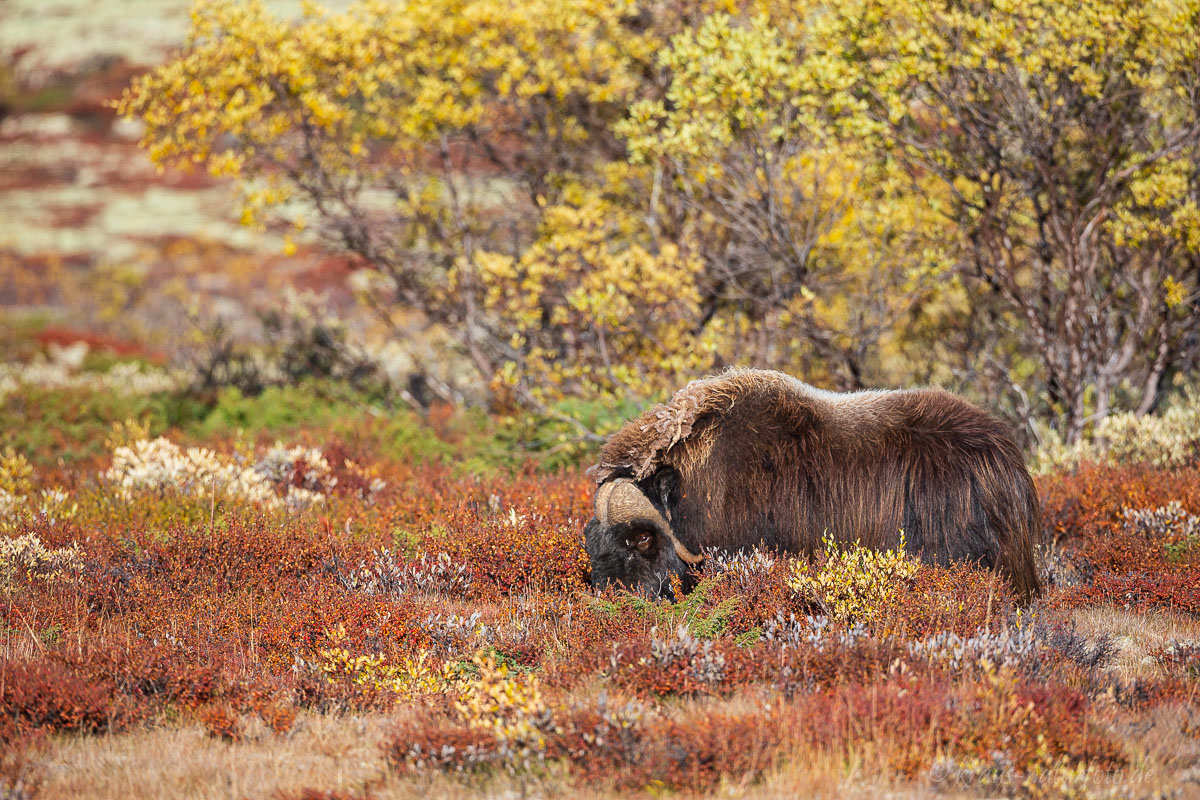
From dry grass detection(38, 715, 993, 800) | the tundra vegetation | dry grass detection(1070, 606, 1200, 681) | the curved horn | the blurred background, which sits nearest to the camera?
dry grass detection(38, 715, 993, 800)

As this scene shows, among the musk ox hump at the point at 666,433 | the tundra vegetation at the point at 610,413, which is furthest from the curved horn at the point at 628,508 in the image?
the tundra vegetation at the point at 610,413

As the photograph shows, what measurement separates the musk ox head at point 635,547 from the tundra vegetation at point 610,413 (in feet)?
0.57

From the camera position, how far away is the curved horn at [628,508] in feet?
17.6

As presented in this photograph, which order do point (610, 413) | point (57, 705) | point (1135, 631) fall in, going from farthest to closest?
point (610, 413) < point (1135, 631) < point (57, 705)

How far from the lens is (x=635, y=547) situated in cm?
547

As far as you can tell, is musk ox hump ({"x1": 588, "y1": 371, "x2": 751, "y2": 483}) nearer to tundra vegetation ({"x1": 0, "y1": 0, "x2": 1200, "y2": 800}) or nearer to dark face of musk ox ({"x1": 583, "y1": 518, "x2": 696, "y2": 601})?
dark face of musk ox ({"x1": 583, "y1": 518, "x2": 696, "y2": 601})

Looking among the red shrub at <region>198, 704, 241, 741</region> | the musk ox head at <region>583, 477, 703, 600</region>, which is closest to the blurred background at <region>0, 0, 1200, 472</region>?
the musk ox head at <region>583, 477, 703, 600</region>

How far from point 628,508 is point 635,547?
25 centimetres

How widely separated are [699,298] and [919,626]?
5413 millimetres

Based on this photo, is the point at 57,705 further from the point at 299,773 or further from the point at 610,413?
the point at 610,413

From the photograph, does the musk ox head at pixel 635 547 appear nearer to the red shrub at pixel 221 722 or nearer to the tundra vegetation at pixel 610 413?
the tundra vegetation at pixel 610 413

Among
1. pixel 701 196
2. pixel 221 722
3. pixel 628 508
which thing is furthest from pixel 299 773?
pixel 701 196

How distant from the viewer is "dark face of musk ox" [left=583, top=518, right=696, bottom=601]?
5.45 m

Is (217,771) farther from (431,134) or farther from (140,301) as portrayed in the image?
(140,301)
